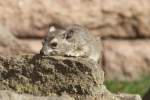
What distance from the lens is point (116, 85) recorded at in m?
8.70

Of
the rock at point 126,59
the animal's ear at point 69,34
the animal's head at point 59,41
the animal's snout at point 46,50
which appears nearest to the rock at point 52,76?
the animal's snout at point 46,50

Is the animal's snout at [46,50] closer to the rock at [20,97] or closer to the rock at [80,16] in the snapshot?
the rock at [20,97]

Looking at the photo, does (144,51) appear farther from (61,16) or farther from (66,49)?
(66,49)

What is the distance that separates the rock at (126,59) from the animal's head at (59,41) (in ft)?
10.7

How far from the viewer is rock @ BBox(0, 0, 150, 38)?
9.12 metres

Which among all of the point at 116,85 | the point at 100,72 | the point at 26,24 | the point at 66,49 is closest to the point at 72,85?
the point at 100,72

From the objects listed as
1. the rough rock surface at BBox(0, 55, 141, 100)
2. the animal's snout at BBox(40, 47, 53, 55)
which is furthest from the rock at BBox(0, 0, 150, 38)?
the rough rock surface at BBox(0, 55, 141, 100)

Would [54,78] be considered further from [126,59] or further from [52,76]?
[126,59]

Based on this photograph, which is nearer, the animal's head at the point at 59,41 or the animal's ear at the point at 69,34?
the animal's head at the point at 59,41

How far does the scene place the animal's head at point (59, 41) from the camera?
244 inches

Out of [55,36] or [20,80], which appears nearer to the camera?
[20,80]

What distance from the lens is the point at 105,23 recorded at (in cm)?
983

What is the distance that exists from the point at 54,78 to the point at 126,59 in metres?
5.20

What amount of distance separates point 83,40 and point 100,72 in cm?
196
